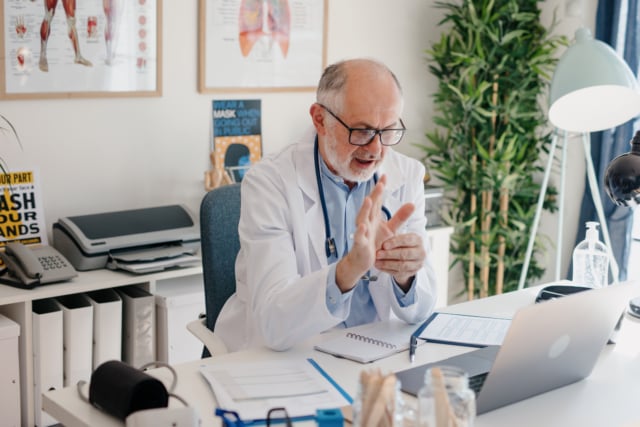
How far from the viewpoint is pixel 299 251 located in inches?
83.6

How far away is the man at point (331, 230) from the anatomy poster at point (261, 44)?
1.32 metres

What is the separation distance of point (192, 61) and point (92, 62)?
43 centimetres

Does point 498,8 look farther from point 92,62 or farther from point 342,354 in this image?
point 342,354

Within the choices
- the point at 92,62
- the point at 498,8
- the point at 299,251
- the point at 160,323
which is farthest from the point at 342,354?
the point at 498,8

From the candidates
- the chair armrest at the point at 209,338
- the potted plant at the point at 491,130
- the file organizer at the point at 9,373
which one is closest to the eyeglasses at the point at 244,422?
the chair armrest at the point at 209,338

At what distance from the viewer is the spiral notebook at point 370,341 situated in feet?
5.98

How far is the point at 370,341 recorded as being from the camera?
1.92 m

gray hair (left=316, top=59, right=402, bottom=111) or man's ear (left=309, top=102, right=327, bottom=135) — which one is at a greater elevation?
gray hair (left=316, top=59, right=402, bottom=111)

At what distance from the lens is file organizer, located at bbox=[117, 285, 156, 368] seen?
9.70 feet

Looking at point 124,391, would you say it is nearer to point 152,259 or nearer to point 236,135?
point 152,259

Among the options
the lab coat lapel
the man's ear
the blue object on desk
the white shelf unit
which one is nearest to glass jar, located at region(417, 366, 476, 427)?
the blue object on desk

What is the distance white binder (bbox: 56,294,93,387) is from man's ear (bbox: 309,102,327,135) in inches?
44.1

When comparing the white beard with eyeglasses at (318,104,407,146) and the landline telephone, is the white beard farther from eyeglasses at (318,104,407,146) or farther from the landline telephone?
the landline telephone

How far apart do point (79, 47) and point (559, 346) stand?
2.16 meters
